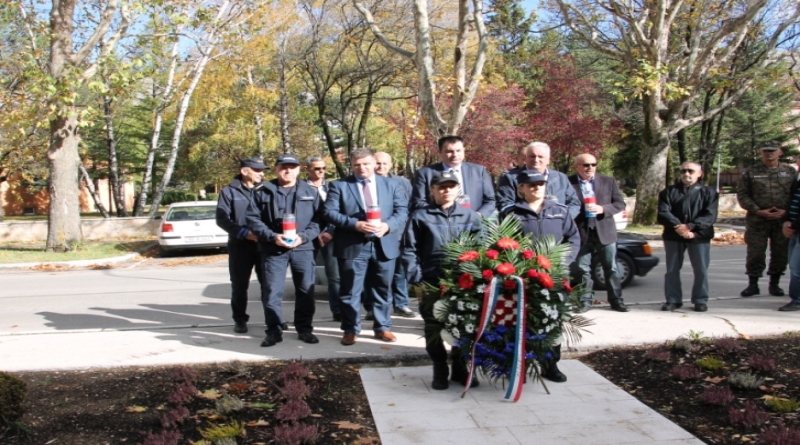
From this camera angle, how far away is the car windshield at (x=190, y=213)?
55.8 ft

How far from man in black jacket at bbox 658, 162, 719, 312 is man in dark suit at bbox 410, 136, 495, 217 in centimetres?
227

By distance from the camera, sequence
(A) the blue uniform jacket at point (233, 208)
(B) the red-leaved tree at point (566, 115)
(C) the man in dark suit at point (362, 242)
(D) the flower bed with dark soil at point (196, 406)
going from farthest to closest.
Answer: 1. (B) the red-leaved tree at point (566, 115)
2. (A) the blue uniform jacket at point (233, 208)
3. (C) the man in dark suit at point (362, 242)
4. (D) the flower bed with dark soil at point (196, 406)

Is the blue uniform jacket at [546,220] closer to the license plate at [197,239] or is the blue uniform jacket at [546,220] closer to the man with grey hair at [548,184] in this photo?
the man with grey hair at [548,184]

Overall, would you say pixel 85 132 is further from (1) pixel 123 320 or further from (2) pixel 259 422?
(2) pixel 259 422

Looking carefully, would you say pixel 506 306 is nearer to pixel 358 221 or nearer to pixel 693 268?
pixel 358 221

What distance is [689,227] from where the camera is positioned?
24.0 ft

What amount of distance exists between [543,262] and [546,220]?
1.13 meters

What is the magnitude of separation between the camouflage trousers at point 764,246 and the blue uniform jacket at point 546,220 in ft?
13.8

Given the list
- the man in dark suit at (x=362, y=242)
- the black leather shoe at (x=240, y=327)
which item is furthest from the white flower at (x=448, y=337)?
the black leather shoe at (x=240, y=327)

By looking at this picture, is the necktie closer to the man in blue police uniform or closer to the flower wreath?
the man in blue police uniform

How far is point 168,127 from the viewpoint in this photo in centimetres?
4112

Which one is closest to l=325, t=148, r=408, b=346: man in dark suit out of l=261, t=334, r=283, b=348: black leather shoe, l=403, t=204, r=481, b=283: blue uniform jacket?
l=261, t=334, r=283, b=348: black leather shoe

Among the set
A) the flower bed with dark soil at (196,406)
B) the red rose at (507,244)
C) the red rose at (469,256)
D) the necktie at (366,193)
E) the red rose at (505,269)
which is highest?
the necktie at (366,193)

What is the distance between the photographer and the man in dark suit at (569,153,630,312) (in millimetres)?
7316
